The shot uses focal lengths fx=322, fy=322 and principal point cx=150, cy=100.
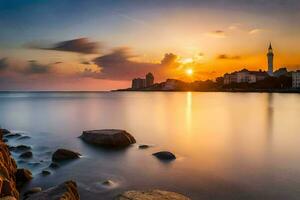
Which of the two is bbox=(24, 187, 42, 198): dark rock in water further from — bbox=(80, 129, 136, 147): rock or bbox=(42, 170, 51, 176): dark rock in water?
bbox=(80, 129, 136, 147): rock

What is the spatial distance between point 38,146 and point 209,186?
19216 millimetres

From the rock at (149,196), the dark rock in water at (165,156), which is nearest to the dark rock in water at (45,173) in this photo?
the dark rock in water at (165,156)

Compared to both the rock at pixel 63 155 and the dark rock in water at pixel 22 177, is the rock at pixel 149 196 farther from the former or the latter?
the rock at pixel 63 155

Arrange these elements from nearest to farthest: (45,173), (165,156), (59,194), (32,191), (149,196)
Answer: (59,194)
(149,196)
(32,191)
(45,173)
(165,156)

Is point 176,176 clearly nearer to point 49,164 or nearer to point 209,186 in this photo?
point 209,186

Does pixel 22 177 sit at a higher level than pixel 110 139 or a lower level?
lower

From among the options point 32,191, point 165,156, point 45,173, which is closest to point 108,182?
point 32,191

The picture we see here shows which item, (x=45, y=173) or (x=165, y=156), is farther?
(x=165, y=156)

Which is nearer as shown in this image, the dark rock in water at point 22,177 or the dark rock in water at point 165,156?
the dark rock in water at point 22,177

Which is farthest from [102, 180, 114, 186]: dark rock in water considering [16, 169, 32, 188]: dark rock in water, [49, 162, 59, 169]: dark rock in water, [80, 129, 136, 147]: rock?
[80, 129, 136, 147]: rock

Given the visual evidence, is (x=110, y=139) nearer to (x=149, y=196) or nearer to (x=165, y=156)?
(x=165, y=156)

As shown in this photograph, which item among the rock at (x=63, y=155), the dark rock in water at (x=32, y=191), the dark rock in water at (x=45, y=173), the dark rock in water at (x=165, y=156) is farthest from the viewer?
the dark rock in water at (x=165, y=156)

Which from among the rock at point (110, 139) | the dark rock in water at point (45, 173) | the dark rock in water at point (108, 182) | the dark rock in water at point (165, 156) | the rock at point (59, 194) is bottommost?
the dark rock in water at point (108, 182)

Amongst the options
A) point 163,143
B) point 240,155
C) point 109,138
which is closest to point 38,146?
point 109,138
